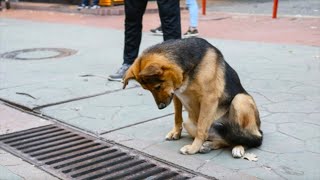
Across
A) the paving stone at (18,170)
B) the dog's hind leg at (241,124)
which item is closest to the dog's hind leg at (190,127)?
the dog's hind leg at (241,124)

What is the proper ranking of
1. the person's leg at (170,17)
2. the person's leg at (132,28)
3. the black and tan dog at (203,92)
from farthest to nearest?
the person's leg at (132,28), the person's leg at (170,17), the black and tan dog at (203,92)

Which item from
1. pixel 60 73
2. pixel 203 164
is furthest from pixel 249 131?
pixel 60 73

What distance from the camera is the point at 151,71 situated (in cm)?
303

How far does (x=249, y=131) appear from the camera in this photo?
3451 millimetres

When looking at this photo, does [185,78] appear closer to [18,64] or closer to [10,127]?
[10,127]

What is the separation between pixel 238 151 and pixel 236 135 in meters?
0.11

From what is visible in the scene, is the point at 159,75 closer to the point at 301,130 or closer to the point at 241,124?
the point at 241,124

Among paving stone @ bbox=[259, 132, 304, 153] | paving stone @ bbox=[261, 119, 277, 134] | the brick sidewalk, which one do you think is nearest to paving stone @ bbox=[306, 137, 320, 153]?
paving stone @ bbox=[259, 132, 304, 153]

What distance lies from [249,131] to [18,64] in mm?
4415

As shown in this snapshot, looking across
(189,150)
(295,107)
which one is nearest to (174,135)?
(189,150)

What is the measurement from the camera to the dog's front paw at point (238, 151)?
3397 millimetres

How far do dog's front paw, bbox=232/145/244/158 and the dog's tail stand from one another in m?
0.03

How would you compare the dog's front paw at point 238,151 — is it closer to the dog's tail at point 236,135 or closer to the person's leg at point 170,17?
the dog's tail at point 236,135

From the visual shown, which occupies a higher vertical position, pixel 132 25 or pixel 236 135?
pixel 132 25
